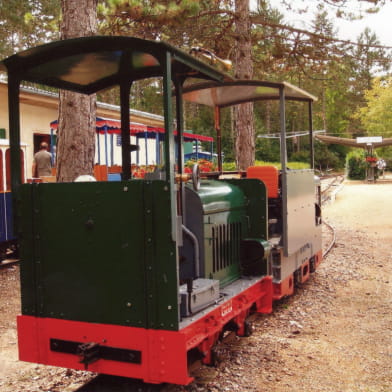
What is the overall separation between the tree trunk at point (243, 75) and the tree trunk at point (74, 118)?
5236mm

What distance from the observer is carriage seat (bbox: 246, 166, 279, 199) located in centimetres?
615

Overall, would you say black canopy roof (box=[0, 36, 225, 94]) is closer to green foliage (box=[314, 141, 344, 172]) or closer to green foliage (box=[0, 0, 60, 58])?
green foliage (box=[0, 0, 60, 58])

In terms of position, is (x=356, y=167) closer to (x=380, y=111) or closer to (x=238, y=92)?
(x=380, y=111)

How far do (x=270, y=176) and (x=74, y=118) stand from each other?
2.71 metres

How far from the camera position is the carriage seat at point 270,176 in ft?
20.2

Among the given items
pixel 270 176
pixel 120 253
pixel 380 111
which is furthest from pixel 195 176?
pixel 380 111

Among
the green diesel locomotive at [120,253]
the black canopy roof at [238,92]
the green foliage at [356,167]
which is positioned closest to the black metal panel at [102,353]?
the green diesel locomotive at [120,253]

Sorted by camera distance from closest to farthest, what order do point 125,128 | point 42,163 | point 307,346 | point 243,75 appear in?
point 125,128 < point 307,346 < point 42,163 < point 243,75

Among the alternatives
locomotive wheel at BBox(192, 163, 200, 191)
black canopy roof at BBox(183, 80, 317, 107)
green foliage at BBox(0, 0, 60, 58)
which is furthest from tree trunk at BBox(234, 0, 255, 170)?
green foliage at BBox(0, 0, 60, 58)

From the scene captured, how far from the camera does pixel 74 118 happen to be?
22.5ft

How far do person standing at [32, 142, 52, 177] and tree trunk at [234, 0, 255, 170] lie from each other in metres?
4.21

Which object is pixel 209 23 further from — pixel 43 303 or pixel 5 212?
pixel 43 303

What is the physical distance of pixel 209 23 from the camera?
12359 mm

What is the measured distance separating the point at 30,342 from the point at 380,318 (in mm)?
3956
